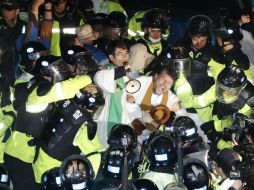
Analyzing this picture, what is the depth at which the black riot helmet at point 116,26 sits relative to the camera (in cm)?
769

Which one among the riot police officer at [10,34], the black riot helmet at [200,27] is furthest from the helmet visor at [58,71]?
the black riot helmet at [200,27]

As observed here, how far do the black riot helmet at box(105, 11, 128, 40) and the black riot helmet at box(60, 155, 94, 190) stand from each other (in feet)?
8.56

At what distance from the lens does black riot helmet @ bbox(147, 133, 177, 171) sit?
5.92 m

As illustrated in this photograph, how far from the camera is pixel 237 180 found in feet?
18.5

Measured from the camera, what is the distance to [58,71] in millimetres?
6215

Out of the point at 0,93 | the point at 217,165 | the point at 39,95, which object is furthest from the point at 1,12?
the point at 217,165

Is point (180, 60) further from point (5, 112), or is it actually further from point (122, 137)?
point (5, 112)

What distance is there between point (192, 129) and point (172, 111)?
0.73 m

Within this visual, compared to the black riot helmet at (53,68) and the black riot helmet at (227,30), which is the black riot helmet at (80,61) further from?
the black riot helmet at (227,30)

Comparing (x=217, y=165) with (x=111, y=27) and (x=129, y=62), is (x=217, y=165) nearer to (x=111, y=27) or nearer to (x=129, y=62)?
(x=129, y=62)

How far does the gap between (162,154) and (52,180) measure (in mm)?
1328

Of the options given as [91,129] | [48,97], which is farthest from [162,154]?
[48,97]

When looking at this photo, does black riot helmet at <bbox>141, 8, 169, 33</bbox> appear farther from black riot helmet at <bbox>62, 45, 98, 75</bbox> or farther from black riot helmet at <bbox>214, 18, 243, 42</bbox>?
black riot helmet at <bbox>62, 45, 98, 75</bbox>

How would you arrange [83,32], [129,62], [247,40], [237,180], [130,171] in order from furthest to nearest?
[247,40] < [83,32] < [129,62] < [130,171] < [237,180]
